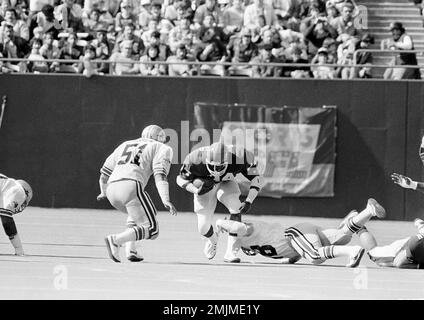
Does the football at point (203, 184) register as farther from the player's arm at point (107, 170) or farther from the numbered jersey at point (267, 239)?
the player's arm at point (107, 170)

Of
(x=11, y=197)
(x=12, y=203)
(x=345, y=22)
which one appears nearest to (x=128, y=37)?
(x=345, y=22)

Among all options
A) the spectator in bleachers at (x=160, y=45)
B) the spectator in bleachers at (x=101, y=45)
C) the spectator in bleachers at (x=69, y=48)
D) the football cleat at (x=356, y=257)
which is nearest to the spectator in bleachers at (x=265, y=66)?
the spectator in bleachers at (x=160, y=45)

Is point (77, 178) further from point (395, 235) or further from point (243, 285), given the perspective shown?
point (243, 285)

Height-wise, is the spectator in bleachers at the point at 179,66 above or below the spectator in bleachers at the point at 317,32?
below

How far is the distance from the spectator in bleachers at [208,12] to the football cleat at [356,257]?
11.5 meters

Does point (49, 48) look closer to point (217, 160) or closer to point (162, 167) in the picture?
point (217, 160)

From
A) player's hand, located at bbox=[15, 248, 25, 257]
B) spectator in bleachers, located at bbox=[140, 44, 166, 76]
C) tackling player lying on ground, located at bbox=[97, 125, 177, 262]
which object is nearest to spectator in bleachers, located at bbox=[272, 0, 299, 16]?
spectator in bleachers, located at bbox=[140, 44, 166, 76]

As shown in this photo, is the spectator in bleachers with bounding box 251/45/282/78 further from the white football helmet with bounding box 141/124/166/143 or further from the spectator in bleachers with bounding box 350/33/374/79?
the white football helmet with bounding box 141/124/166/143

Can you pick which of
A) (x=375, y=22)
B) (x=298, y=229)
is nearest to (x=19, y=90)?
(x=375, y=22)

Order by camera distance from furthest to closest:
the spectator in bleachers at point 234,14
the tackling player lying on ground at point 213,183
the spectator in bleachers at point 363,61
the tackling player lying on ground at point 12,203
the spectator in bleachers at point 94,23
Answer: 1. the spectator in bleachers at point 234,14
2. the spectator in bleachers at point 94,23
3. the spectator in bleachers at point 363,61
4. the tackling player lying on ground at point 213,183
5. the tackling player lying on ground at point 12,203

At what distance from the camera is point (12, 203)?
16.0 m

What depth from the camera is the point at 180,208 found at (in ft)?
82.5

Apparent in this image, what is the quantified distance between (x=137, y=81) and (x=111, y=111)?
0.84 meters

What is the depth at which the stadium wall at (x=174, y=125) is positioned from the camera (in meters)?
24.5
